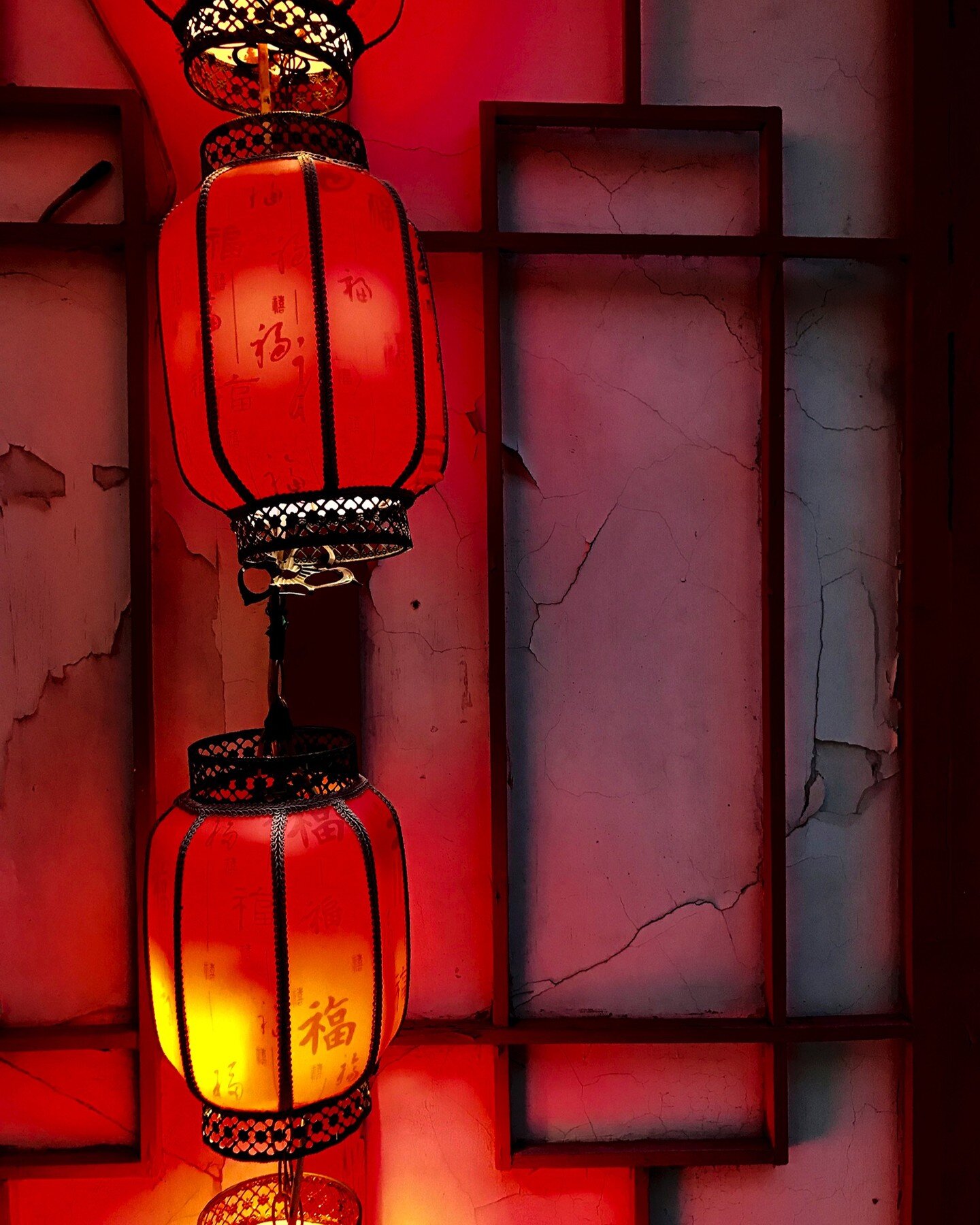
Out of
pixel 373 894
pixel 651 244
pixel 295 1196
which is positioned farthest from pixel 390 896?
pixel 651 244

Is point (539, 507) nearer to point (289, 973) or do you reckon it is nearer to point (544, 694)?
point (544, 694)

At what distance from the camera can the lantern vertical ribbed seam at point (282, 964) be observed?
44.8 inches

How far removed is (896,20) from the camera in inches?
69.2

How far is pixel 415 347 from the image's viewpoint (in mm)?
1145

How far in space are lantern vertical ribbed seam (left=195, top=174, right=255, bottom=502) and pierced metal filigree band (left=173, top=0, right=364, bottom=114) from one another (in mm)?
283

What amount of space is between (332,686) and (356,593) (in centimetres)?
20

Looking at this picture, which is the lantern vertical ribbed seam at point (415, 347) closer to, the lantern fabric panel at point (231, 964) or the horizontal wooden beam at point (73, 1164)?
the lantern fabric panel at point (231, 964)

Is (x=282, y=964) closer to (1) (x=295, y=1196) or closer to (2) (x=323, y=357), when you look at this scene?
(1) (x=295, y=1196)

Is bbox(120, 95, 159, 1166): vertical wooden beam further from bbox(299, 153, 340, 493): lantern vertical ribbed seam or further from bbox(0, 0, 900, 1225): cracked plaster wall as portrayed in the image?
bbox(299, 153, 340, 493): lantern vertical ribbed seam

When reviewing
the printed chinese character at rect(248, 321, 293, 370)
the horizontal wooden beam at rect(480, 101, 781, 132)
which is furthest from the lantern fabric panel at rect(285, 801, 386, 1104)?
the horizontal wooden beam at rect(480, 101, 781, 132)

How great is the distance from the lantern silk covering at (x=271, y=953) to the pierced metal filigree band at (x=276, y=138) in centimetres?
90

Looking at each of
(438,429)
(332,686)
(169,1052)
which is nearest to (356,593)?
(332,686)

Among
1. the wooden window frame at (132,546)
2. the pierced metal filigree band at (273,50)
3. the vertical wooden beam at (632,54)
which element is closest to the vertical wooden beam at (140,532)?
the wooden window frame at (132,546)

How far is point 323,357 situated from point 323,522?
218 millimetres
